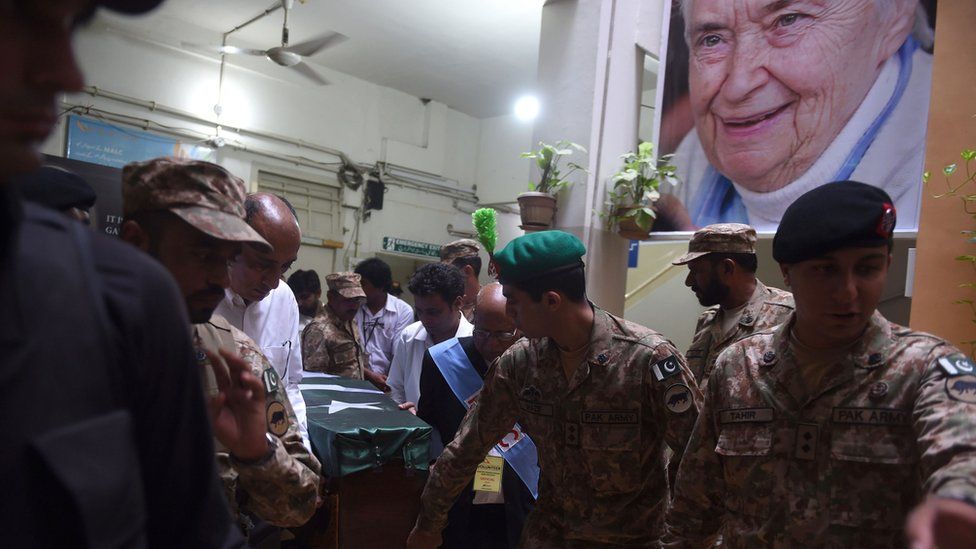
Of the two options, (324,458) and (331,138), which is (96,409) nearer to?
(324,458)

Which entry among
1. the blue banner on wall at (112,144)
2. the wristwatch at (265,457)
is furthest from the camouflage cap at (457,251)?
the blue banner on wall at (112,144)

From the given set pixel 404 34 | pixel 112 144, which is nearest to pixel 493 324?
pixel 404 34

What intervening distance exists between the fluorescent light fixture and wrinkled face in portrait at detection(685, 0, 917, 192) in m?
7.02

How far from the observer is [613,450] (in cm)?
213

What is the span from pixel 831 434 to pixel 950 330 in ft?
7.48

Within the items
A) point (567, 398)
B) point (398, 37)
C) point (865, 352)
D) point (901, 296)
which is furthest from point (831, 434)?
point (398, 37)

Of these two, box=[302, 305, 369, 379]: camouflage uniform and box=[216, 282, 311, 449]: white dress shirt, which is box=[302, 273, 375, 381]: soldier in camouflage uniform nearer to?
box=[302, 305, 369, 379]: camouflage uniform

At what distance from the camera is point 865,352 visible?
1.57 meters

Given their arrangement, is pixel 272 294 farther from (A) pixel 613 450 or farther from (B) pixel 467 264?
(B) pixel 467 264

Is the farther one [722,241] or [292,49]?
[292,49]

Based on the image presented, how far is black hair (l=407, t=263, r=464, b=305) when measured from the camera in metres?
4.01

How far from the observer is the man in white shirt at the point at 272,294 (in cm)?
237

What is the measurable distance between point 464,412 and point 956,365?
86.2 inches

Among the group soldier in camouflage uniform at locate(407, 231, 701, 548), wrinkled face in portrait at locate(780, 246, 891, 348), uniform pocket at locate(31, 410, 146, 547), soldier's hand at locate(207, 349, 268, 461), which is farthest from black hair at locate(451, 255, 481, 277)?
uniform pocket at locate(31, 410, 146, 547)
